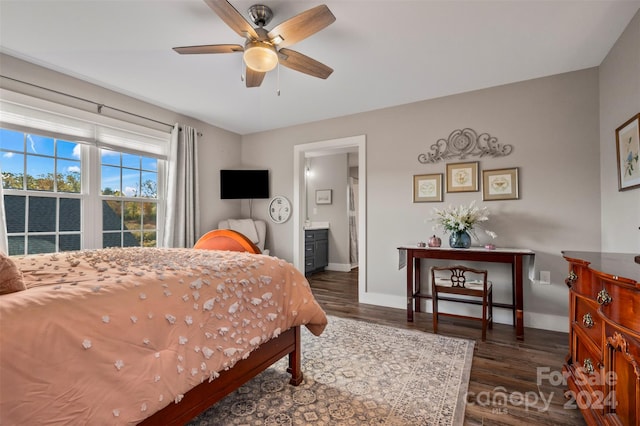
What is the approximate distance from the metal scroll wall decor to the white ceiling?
512 millimetres

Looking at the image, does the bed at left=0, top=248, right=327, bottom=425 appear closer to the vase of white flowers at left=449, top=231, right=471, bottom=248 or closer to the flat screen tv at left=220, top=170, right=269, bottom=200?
the vase of white flowers at left=449, top=231, right=471, bottom=248

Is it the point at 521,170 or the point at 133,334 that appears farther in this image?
the point at 521,170

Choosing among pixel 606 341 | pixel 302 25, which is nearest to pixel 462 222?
pixel 606 341

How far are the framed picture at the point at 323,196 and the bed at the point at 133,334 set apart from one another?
4.47 meters

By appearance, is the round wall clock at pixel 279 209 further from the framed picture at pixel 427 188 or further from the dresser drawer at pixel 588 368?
the dresser drawer at pixel 588 368

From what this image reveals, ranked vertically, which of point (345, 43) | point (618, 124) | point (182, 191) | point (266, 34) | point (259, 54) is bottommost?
point (182, 191)

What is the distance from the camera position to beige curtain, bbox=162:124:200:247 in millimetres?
3668

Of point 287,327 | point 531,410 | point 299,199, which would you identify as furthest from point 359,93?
point 531,410

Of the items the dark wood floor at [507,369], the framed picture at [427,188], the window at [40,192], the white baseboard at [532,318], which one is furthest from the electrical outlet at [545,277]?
the window at [40,192]

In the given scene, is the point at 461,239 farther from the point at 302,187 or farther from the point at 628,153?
the point at 302,187

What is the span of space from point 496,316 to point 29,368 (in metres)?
3.55

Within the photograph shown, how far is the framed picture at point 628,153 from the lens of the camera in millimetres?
1945

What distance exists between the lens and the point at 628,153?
82.0 inches

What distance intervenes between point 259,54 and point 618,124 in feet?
9.18
